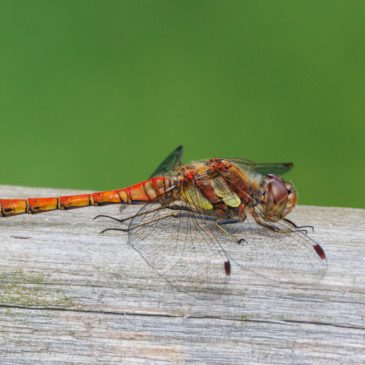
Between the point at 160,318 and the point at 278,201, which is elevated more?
the point at 278,201

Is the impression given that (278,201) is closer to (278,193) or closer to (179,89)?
(278,193)

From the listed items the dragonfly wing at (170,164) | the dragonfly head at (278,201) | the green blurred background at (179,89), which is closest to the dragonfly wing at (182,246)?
the dragonfly head at (278,201)

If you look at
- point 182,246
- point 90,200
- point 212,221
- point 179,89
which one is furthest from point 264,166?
point 179,89

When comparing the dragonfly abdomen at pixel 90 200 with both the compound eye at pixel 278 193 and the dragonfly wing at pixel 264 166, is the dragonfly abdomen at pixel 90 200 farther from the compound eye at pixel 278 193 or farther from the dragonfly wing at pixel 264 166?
the compound eye at pixel 278 193

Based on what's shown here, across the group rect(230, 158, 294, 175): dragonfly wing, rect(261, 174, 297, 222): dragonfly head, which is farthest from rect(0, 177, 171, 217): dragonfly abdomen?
rect(261, 174, 297, 222): dragonfly head

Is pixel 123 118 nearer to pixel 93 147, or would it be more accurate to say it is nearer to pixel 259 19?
pixel 93 147

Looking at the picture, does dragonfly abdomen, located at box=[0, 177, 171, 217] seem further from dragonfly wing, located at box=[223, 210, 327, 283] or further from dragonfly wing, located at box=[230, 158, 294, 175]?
dragonfly wing, located at box=[223, 210, 327, 283]
